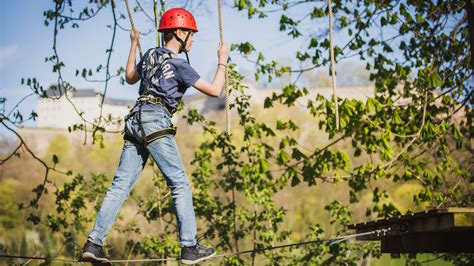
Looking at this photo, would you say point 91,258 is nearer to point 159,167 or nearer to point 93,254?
point 93,254

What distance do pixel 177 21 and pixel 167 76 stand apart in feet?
1.07

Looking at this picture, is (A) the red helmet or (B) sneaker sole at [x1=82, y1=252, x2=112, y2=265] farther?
(A) the red helmet

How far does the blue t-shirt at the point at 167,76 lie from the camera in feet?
13.0

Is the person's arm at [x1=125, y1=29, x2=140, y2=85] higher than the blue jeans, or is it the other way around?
the person's arm at [x1=125, y1=29, x2=140, y2=85]

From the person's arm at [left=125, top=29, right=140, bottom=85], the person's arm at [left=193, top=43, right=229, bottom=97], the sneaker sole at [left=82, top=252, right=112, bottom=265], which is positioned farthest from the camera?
the person's arm at [left=125, top=29, right=140, bottom=85]

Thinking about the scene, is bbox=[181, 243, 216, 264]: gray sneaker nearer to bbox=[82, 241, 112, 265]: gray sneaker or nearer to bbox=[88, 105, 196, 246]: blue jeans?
bbox=[88, 105, 196, 246]: blue jeans

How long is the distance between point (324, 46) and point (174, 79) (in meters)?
3.94

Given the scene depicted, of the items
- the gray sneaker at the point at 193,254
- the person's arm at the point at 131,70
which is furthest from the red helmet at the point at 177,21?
the gray sneaker at the point at 193,254

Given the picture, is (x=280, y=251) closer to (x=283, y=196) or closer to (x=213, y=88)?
(x=213, y=88)

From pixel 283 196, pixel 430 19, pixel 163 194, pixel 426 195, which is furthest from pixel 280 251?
pixel 283 196

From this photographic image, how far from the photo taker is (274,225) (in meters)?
8.54

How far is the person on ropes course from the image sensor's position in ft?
13.0

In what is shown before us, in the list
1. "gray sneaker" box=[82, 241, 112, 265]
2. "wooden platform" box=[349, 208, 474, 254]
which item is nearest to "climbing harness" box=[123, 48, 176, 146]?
"gray sneaker" box=[82, 241, 112, 265]

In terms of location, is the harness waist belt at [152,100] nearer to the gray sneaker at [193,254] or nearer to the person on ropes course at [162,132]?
the person on ropes course at [162,132]
